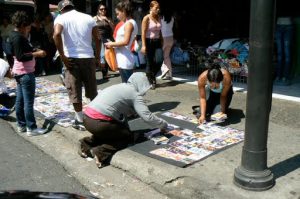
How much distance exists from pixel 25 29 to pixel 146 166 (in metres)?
2.44

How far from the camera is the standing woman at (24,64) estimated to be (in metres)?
5.12

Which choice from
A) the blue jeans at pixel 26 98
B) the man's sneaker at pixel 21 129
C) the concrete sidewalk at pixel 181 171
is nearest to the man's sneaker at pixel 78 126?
the concrete sidewalk at pixel 181 171

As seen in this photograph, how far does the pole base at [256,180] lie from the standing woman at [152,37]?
12.4ft

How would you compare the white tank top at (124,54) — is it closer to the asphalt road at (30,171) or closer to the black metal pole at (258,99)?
the asphalt road at (30,171)

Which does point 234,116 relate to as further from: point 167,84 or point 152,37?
point 167,84

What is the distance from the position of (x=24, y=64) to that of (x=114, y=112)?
1.54 metres

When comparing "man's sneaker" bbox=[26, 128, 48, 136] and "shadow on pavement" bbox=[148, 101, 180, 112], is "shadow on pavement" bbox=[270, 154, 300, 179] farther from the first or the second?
"man's sneaker" bbox=[26, 128, 48, 136]

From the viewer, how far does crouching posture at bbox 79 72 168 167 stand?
450 cm

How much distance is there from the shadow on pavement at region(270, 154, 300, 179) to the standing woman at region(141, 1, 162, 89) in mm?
3478

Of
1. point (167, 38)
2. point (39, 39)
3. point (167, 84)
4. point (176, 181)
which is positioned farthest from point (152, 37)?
point (39, 39)

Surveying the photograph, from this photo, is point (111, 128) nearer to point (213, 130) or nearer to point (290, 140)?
point (213, 130)

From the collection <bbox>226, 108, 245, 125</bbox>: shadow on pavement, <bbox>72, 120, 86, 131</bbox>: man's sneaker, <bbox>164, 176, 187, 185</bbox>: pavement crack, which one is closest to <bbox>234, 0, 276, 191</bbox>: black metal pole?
<bbox>164, 176, 187, 185</bbox>: pavement crack

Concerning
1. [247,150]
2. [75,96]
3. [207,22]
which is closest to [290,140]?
[247,150]

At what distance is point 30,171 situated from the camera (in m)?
4.46
